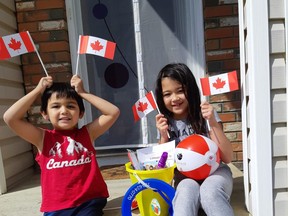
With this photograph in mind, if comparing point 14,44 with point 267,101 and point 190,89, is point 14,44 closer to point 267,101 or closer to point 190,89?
point 190,89

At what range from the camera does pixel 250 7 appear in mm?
1461

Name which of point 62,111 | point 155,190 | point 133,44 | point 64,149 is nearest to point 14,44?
point 62,111

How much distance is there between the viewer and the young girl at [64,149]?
63.6 inches

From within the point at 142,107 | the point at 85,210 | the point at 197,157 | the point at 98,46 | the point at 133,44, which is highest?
the point at 133,44

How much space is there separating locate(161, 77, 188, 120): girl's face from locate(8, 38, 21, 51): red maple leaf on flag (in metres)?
0.95

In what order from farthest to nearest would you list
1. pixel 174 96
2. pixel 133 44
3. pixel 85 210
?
pixel 133 44 < pixel 174 96 < pixel 85 210

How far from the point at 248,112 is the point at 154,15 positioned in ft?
5.90

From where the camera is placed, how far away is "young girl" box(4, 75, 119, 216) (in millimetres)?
1616

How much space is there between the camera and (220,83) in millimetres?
1653

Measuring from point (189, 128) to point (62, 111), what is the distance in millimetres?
839

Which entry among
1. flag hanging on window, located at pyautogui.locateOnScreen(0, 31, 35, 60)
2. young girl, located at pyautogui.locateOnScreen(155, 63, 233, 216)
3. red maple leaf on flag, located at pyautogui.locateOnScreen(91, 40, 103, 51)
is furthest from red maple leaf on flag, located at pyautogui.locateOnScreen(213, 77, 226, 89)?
flag hanging on window, located at pyautogui.locateOnScreen(0, 31, 35, 60)

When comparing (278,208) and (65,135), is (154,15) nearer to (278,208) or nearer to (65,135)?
(65,135)

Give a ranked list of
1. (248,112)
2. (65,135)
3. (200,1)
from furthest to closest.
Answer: (200,1) < (65,135) < (248,112)

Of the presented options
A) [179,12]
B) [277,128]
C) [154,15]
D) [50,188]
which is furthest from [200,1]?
[50,188]
